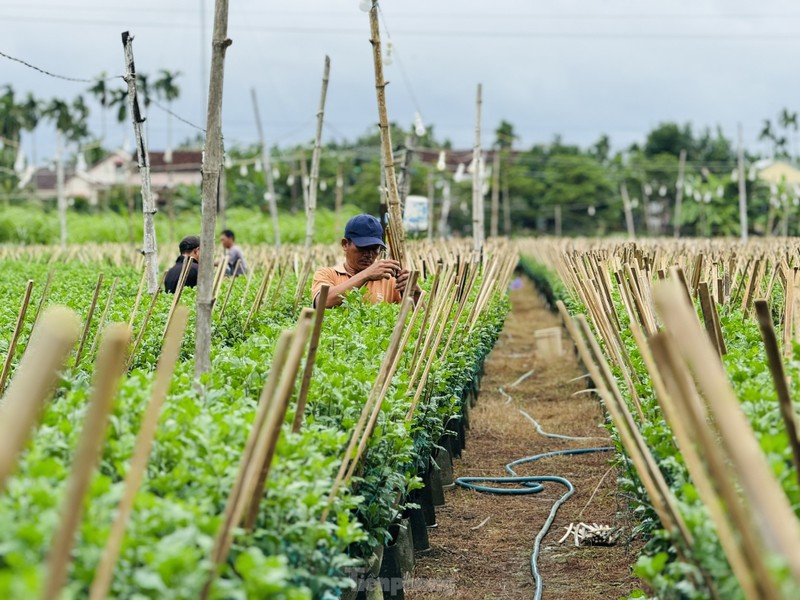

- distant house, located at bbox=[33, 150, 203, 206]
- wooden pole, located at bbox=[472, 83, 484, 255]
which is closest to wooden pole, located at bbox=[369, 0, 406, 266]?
wooden pole, located at bbox=[472, 83, 484, 255]

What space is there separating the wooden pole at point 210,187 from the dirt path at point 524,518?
218 cm

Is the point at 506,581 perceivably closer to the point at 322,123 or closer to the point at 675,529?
the point at 675,529

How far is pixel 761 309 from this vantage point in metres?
3.50

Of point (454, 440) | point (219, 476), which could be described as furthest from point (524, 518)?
point (219, 476)

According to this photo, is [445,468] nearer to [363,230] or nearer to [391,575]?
[363,230]

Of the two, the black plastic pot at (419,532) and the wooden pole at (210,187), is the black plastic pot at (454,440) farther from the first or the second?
the wooden pole at (210,187)

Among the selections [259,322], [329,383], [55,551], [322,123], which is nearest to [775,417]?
[329,383]

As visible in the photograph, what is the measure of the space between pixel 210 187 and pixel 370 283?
11.5ft

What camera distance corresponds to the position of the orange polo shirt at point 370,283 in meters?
8.29

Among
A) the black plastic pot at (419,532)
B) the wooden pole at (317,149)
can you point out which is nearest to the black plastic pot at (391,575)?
the black plastic pot at (419,532)

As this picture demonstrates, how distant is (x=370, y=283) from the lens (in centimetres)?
858

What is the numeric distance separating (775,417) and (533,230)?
68.1 m

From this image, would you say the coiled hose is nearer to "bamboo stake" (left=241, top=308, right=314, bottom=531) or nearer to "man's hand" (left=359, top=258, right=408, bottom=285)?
"man's hand" (left=359, top=258, right=408, bottom=285)

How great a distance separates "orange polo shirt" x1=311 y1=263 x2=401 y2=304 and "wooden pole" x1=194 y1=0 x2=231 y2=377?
2.88 metres
